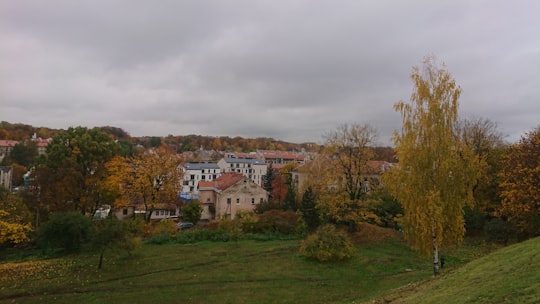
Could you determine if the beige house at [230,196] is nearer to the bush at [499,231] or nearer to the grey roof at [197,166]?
the grey roof at [197,166]

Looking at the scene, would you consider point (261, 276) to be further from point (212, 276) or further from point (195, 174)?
point (195, 174)

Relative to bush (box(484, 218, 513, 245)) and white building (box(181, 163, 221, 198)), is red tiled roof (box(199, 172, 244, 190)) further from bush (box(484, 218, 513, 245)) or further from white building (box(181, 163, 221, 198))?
bush (box(484, 218, 513, 245))

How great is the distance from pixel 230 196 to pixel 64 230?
76.3 ft

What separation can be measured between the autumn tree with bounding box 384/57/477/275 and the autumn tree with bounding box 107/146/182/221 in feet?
81.2

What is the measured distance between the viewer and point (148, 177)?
34.1m

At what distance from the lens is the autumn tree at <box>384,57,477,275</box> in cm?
A: 1527

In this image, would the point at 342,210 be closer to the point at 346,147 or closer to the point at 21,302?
the point at 346,147

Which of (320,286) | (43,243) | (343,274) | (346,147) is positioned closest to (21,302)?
(43,243)

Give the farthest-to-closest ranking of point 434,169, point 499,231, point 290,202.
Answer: point 290,202 < point 499,231 < point 434,169

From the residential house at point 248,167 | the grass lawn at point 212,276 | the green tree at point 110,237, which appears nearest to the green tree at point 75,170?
the grass lawn at point 212,276

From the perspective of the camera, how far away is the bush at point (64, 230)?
23891mm

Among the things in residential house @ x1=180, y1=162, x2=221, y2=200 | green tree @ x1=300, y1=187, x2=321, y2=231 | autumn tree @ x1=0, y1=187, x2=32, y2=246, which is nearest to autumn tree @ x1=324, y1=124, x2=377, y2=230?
green tree @ x1=300, y1=187, x2=321, y2=231

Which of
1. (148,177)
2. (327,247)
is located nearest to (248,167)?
(148,177)

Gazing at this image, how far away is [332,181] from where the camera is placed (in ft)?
101
